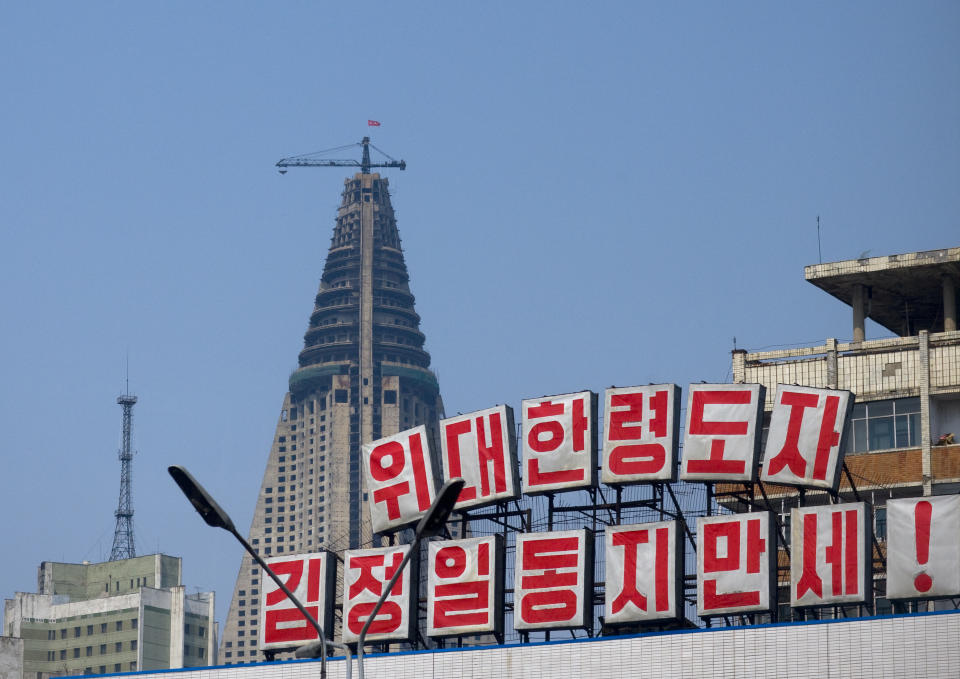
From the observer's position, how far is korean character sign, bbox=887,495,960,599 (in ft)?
162

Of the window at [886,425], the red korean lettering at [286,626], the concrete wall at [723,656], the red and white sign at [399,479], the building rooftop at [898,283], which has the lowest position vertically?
the concrete wall at [723,656]

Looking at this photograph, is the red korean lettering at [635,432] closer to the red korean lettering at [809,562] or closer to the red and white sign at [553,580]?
the red and white sign at [553,580]

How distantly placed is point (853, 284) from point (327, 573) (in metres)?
36.7

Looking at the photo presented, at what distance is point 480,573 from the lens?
5300 cm

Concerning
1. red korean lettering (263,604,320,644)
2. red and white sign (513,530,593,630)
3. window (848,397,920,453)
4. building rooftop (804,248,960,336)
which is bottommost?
red korean lettering (263,604,320,644)

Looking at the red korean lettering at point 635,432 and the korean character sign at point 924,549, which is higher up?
the red korean lettering at point 635,432

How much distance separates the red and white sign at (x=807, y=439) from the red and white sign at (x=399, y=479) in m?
10.5

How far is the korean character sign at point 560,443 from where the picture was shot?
53844 millimetres

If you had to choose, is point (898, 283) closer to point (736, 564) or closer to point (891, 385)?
point (891, 385)

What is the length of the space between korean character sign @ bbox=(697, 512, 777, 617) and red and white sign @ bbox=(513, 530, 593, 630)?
3.31m

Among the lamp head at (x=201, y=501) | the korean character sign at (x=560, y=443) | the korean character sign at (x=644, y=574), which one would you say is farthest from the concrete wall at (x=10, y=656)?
the lamp head at (x=201, y=501)

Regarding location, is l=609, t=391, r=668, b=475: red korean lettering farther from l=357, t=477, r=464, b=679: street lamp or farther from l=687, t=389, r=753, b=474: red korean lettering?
l=357, t=477, r=464, b=679: street lamp

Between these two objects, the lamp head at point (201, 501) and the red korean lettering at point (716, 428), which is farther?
the red korean lettering at point (716, 428)

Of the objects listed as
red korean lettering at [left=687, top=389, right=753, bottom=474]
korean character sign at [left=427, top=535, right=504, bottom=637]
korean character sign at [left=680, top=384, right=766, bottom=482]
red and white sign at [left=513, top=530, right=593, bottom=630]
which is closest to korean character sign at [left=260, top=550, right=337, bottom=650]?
korean character sign at [left=427, top=535, right=504, bottom=637]
